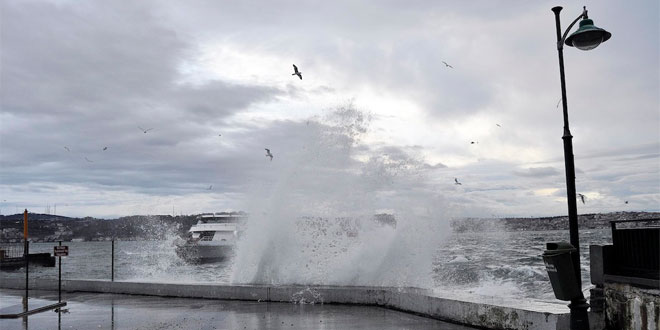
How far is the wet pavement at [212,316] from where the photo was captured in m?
9.64

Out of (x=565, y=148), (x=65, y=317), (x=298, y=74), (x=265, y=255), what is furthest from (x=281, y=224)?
(x=565, y=148)

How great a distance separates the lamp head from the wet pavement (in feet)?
15.7

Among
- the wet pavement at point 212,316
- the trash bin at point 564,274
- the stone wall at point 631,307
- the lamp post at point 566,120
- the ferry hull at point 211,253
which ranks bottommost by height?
the ferry hull at point 211,253

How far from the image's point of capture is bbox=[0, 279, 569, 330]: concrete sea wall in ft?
26.3

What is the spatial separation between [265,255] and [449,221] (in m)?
6.06

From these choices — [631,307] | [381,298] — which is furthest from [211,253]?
[631,307]

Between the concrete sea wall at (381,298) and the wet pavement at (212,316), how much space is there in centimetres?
25

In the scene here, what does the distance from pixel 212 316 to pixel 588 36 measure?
830 cm

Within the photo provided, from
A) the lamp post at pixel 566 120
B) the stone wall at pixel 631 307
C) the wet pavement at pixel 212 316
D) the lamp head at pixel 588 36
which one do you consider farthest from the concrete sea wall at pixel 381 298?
the lamp head at pixel 588 36

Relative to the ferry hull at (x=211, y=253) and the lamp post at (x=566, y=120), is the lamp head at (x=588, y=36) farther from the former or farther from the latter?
the ferry hull at (x=211, y=253)

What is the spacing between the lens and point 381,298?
38.7 feet

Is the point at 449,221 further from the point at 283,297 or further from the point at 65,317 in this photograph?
the point at 65,317

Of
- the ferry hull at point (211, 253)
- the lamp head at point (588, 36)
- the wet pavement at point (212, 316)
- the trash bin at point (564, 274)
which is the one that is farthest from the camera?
the ferry hull at point (211, 253)

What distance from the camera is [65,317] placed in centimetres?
1109
